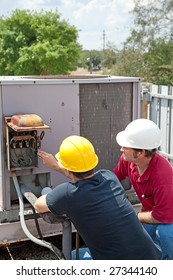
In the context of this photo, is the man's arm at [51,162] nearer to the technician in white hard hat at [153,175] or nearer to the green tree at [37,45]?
the technician in white hard hat at [153,175]

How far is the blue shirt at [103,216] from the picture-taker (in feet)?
7.86

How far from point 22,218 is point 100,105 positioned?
52.8 inches

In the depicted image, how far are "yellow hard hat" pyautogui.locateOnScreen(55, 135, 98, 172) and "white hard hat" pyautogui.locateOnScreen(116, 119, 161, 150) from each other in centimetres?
51

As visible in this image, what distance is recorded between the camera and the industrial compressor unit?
3.40m

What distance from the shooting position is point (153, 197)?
10.3 feet

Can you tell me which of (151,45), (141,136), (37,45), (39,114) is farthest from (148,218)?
(37,45)

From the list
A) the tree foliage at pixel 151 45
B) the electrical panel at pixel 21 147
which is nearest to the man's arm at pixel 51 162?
the electrical panel at pixel 21 147

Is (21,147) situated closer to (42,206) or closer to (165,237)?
(42,206)

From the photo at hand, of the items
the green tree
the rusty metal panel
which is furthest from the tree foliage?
the rusty metal panel

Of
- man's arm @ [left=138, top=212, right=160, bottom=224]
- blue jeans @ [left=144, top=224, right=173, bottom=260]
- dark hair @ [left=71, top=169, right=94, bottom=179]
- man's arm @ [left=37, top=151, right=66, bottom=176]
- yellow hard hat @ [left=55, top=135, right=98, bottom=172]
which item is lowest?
blue jeans @ [left=144, top=224, right=173, bottom=260]

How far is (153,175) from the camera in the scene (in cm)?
307

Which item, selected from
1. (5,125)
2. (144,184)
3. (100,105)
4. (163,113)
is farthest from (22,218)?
(163,113)

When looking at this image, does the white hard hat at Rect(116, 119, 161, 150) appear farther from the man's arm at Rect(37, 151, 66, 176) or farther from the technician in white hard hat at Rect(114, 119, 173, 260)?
the man's arm at Rect(37, 151, 66, 176)
